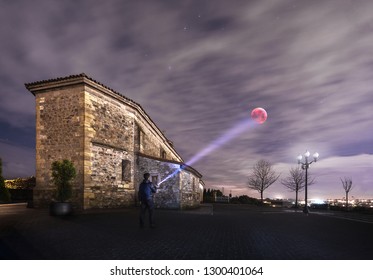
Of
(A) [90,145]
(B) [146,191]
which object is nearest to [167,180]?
(A) [90,145]

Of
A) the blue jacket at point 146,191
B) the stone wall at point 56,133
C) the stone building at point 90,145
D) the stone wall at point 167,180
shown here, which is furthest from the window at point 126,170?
the blue jacket at point 146,191

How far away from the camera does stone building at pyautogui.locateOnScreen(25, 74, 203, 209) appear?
48.9 feet

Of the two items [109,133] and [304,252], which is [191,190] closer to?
[109,133]

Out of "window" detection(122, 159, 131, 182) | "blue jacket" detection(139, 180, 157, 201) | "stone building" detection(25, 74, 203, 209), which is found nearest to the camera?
"blue jacket" detection(139, 180, 157, 201)

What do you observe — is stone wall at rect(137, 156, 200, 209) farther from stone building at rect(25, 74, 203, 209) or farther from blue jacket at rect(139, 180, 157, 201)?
blue jacket at rect(139, 180, 157, 201)

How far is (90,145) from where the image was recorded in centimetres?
1513

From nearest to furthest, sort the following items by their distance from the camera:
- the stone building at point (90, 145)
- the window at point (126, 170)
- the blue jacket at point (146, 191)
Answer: the blue jacket at point (146, 191) → the stone building at point (90, 145) → the window at point (126, 170)

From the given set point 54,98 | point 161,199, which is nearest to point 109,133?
point 54,98

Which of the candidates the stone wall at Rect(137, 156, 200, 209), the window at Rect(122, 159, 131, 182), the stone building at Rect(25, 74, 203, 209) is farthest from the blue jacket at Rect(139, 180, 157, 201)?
the window at Rect(122, 159, 131, 182)

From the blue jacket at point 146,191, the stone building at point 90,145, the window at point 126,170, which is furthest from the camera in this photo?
the window at point 126,170

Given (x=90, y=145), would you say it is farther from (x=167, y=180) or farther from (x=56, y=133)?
(x=167, y=180)

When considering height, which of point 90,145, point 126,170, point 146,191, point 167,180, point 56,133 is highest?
point 56,133

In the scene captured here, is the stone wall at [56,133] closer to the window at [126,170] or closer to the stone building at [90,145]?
the stone building at [90,145]

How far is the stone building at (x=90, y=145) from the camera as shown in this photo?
14.9 metres
